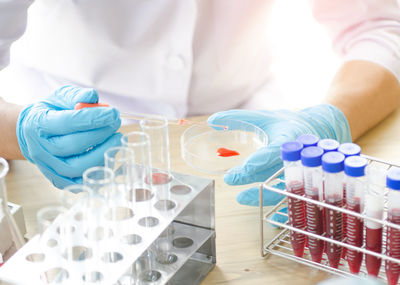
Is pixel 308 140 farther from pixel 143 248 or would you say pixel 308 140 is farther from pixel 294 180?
pixel 143 248

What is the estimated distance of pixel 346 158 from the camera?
918 mm

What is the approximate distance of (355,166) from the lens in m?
0.89

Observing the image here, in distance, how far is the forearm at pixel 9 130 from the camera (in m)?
1.33

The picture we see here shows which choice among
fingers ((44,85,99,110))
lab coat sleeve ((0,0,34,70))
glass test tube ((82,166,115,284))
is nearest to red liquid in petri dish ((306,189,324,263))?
glass test tube ((82,166,115,284))

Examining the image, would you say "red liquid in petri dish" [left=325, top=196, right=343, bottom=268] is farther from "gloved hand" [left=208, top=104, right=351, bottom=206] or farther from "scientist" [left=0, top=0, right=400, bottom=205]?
"scientist" [left=0, top=0, right=400, bottom=205]

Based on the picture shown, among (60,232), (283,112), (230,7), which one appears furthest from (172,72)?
(60,232)

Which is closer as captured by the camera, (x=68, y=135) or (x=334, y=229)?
(x=334, y=229)

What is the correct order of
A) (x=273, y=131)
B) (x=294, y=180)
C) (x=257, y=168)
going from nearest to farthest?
(x=294, y=180) < (x=257, y=168) < (x=273, y=131)

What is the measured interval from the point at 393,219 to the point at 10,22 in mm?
1036

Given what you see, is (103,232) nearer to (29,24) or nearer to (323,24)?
(29,24)

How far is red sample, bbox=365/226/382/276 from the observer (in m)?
0.90

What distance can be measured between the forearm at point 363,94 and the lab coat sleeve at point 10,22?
873 millimetres

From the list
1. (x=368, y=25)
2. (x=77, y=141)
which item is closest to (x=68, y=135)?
(x=77, y=141)

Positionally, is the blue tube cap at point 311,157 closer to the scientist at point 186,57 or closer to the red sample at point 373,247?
the red sample at point 373,247
